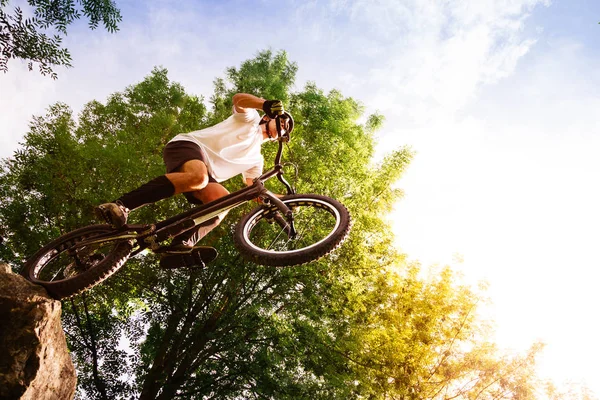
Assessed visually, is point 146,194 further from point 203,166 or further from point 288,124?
point 288,124

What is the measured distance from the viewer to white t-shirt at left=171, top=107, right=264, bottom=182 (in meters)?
3.75

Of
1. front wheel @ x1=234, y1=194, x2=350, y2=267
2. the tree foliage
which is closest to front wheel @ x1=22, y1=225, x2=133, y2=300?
front wheel @ x1=234, y1=194, x2=350, y2=267

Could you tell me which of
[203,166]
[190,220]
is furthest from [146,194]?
[203,166]

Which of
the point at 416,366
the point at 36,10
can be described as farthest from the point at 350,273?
the point at 36,10

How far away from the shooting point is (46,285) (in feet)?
10.8

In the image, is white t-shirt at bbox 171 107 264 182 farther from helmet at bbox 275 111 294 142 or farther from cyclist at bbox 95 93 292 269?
helmet at bbox 275 111 294 142

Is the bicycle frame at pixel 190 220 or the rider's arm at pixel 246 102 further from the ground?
the rider's arm at pixel 246 102

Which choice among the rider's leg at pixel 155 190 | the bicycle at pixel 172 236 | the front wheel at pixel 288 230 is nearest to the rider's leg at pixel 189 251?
the bicycle at pixel 172 236

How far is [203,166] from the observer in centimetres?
344

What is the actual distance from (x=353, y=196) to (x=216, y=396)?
241 inches

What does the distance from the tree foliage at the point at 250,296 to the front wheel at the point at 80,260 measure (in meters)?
4.47

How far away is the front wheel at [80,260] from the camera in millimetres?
3012

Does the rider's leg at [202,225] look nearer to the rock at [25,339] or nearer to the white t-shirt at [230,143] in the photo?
the white t-shirt at [230,143]

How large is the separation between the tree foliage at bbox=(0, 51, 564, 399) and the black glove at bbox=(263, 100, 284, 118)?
14.0ft
